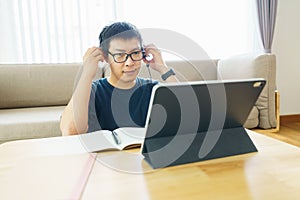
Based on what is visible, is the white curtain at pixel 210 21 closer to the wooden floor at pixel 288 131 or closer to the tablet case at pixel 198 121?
the wooden floor at pixel 288 131

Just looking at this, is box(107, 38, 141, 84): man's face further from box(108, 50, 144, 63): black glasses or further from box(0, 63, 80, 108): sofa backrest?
box(0, 63, 80, 108): sofa backrest

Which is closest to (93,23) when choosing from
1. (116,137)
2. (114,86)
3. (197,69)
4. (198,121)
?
(197,69)

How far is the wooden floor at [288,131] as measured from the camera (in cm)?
232

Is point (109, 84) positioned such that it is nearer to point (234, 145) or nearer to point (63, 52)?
point (234, 145)

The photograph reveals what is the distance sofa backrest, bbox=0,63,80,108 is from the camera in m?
2.21

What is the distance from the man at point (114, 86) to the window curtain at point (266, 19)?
2.19m

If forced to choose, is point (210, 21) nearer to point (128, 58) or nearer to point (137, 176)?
point (128, 58)

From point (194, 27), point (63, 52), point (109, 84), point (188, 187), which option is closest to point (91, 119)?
point (109, 84)

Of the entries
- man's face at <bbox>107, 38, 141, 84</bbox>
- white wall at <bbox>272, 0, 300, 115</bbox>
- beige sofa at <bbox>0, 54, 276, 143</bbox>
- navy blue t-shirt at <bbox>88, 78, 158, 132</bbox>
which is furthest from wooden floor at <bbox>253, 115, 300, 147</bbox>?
man's face at <bbox>107, 38, 141, 84</bbox>

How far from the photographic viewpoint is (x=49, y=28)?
2537 millimetres

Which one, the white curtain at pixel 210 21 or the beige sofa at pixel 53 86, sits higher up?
the white curtain at pixel 210 21

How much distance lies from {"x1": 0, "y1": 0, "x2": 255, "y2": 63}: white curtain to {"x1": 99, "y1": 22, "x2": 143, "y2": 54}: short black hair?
1565mm

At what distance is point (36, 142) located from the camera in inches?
32.9

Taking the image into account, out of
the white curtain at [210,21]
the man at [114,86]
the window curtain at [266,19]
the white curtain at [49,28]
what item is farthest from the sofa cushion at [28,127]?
the window curtain at [266,19]
